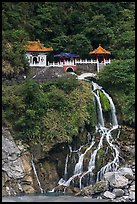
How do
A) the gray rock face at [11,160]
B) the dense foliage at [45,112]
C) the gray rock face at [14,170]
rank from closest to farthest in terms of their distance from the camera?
1. the gray rock face at [14,170]
2. the gray rock face at [11,160]
3. the dense foliage at [45,112]

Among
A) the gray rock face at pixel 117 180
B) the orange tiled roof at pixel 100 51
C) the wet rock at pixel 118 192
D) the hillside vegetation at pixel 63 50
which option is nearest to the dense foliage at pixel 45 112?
the hillside vegetation at pixel 63 50

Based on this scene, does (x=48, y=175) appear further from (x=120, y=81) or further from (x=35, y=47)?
(x=35, y=47)

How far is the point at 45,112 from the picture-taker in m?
22.8

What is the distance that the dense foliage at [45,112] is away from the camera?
21.8 m

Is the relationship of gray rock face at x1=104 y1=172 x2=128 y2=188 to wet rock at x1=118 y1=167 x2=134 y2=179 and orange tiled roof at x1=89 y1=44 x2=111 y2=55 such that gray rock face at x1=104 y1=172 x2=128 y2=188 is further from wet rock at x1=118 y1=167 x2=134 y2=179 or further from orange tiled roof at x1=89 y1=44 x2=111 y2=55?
orange tiled roof at x1=89 y1=44 x2=111 y2=55

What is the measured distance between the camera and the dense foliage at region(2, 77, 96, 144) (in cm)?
2183

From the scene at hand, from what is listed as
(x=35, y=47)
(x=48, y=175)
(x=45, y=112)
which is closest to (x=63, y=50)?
(x=35, y=47)

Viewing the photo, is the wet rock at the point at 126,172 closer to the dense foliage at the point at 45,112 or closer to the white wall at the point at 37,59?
the dense foliage at the point at 45,112

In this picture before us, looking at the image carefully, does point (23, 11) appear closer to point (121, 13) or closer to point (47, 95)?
point (121, 13)

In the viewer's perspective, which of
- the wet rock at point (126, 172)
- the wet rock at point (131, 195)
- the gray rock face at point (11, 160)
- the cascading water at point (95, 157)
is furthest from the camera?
the cascading water at point (95, 157)

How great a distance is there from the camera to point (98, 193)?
18.8 metres

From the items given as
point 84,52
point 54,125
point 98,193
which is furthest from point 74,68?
point 98,193

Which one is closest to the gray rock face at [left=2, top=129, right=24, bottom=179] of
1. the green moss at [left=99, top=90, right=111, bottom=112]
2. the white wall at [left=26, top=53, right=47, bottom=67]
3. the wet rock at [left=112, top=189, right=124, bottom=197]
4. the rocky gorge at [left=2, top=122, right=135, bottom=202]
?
the rocky gorge at [left=2, top=122, right=135, bottom=202]

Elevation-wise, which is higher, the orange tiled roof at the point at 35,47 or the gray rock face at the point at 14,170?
the orange tiled roof at the point at 35,47
